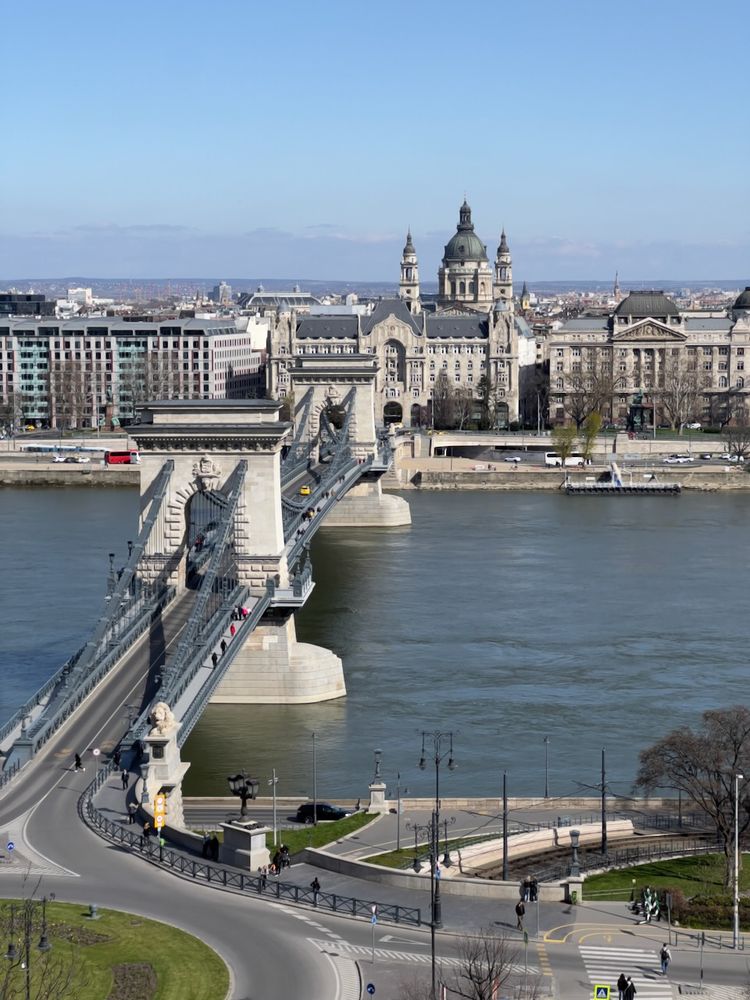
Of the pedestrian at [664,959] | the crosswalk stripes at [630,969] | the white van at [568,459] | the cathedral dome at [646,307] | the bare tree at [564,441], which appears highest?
the cathedral dome at [646,307]

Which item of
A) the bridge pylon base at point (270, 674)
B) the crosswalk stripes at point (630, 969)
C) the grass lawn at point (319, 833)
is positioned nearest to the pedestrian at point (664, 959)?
the crosswalk stripes at point (630, 969)

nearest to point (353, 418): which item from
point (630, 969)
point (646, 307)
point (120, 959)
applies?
point (646, 307)

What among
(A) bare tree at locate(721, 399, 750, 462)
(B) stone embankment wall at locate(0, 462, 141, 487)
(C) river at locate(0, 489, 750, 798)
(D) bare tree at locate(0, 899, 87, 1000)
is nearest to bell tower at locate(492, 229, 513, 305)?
(A) bare tree at locate(721, 399, 750, 462)

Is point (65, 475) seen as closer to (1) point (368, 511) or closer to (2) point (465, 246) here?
(1) point (368, 511)

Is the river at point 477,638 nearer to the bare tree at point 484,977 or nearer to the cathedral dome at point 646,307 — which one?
the bare tree at point 484,977

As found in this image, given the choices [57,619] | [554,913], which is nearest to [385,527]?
[57,619]

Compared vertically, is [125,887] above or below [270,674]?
above

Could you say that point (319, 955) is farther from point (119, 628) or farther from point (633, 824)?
point (119, 628)
